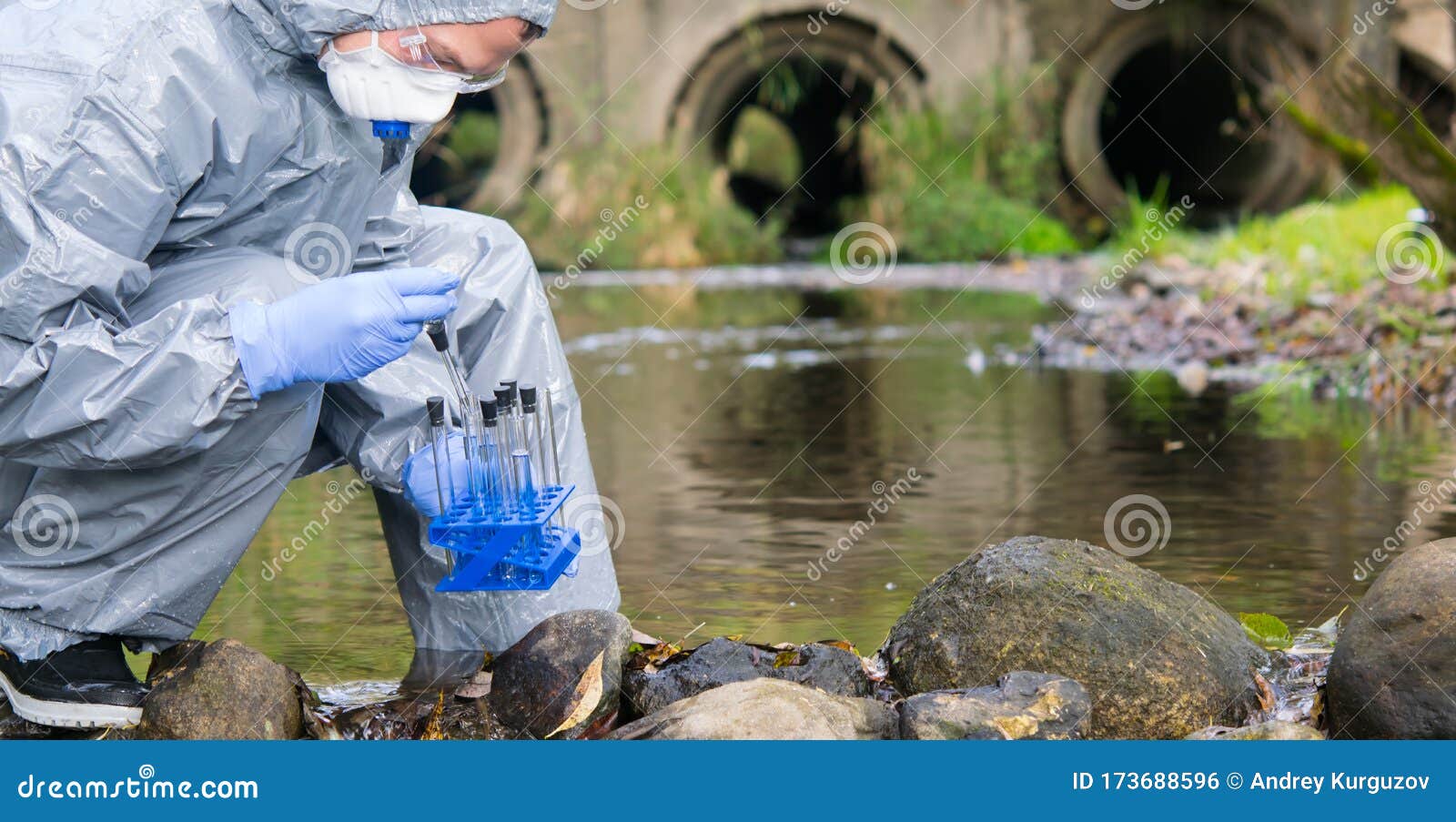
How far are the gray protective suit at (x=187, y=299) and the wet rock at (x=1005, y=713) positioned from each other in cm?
109

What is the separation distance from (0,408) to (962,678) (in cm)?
179

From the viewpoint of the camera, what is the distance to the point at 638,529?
5.15 metres

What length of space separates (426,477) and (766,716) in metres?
0.96

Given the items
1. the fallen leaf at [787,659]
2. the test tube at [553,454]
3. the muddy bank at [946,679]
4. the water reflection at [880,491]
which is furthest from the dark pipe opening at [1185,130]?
the fallen leaf at [787,659]

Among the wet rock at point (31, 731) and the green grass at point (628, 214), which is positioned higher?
the green grass at point (628, 214)

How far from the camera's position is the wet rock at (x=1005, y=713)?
2.88 m

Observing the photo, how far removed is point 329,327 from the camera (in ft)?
10.2

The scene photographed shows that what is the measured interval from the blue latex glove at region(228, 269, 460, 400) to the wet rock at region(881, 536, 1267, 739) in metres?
1.14

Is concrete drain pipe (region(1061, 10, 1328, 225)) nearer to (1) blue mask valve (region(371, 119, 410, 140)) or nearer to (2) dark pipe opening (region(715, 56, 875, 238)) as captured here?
(2) dark pipe opening (region(715, 56, 875, 238))

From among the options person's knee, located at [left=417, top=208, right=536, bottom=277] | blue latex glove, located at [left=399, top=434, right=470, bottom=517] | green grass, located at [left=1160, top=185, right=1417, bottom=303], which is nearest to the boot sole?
blue latex glove, located at [left=399, top=434, right=470, bottom=517]

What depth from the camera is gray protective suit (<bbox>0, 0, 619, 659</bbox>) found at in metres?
3.06

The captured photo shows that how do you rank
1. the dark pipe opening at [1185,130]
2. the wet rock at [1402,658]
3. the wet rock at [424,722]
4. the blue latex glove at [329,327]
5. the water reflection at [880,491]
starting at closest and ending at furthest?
the wet rock at [1402,658]
the blue latex glove at [329,327]
the wet rock at [424,722]
the water reflection at [880,491]
the dark pipe opening at [1185,130]

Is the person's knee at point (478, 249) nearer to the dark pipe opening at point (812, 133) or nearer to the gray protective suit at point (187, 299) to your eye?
the gray protective suit at point (187, 299)

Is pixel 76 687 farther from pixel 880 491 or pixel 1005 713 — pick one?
pixel 880 491
